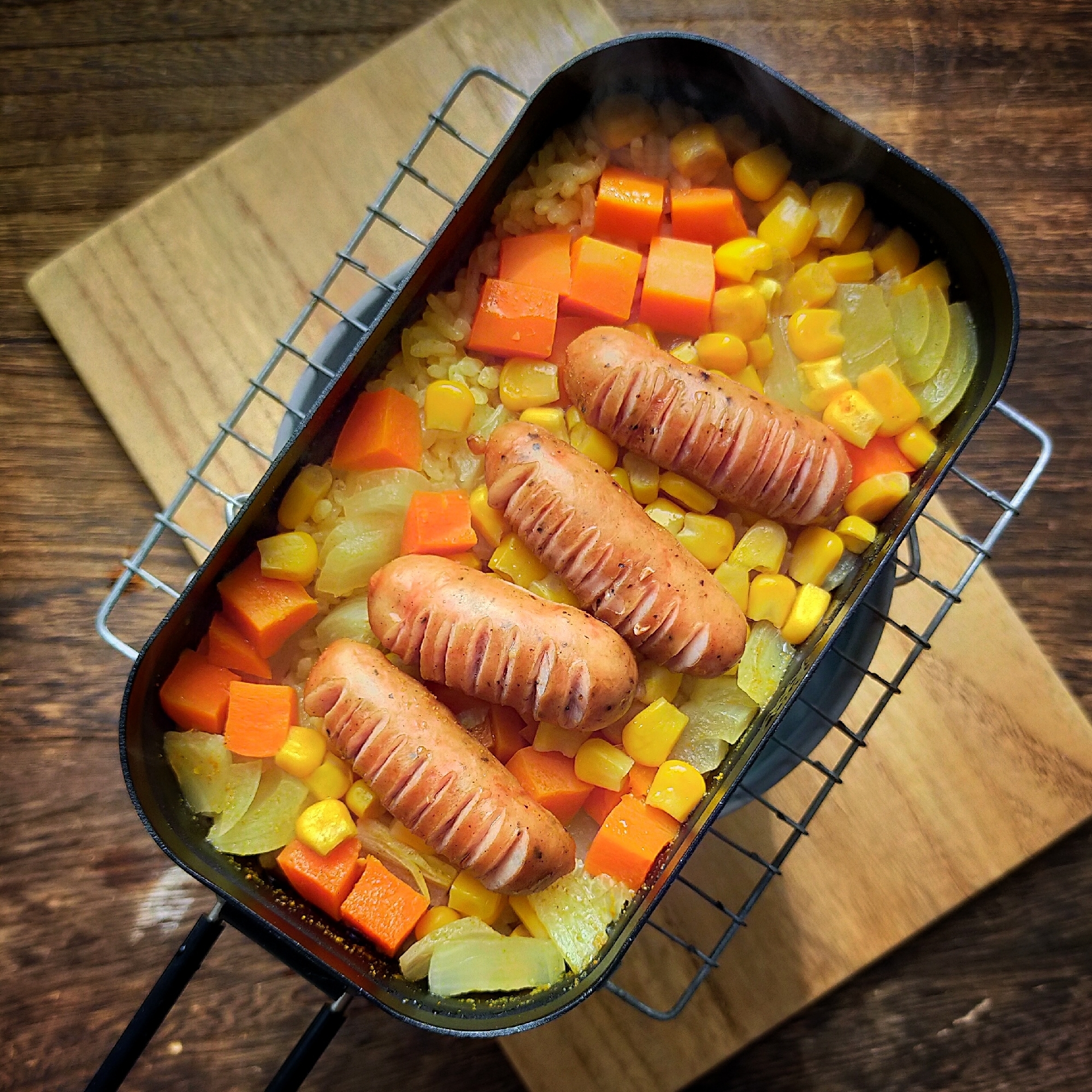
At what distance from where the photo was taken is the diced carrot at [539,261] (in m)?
2.14

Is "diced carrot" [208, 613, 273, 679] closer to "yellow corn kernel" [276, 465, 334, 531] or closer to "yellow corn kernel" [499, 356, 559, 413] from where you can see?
"yellow corn kernel" [276, 465, 334, 531]

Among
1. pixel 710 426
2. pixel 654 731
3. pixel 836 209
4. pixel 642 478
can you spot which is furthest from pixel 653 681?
pixel 836 209

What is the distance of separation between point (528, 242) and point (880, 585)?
113 cm

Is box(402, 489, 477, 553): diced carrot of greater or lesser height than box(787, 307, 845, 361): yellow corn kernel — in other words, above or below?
below

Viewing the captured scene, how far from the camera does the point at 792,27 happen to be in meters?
2.59

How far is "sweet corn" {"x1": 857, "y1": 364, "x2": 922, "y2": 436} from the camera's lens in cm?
208

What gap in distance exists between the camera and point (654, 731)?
1992 millimetres

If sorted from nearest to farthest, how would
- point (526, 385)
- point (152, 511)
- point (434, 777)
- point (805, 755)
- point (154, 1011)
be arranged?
point (154, 1011) → point (434, 777) → point (526, 385) → point (805, 755) → point (152, 511)

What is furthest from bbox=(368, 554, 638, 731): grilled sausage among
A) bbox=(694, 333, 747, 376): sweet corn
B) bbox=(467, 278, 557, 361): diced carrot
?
bbox=(694, 333, 747, 376): sweet corn

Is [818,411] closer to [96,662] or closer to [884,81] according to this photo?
[884,81]

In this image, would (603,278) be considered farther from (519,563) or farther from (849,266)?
(519,563)

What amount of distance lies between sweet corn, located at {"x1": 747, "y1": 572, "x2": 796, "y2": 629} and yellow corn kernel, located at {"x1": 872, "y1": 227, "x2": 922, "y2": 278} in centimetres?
79

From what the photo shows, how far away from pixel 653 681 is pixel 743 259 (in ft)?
3.25

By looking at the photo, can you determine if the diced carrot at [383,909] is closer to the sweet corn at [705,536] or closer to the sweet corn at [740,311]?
the sweet corn at [705,536]
